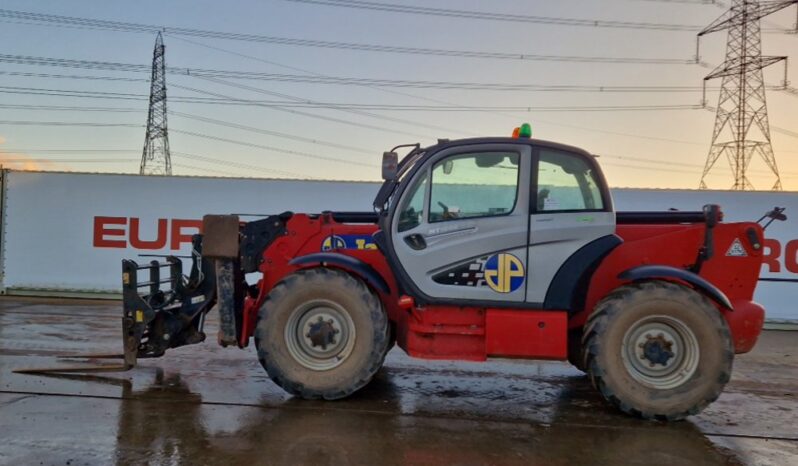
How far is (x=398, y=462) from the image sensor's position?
4105 millimetres

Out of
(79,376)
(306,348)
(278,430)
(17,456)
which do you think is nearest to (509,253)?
(306,348)

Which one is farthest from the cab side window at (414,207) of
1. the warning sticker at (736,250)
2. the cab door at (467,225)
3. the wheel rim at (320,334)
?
the warning sticker at (736,250)

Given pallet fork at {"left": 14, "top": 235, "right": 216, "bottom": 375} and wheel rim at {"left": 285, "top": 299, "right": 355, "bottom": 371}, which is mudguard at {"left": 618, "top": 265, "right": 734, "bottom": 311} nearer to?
wheel rim at {"left": 285, "top": 299, "right": 355, "bottom": 371}

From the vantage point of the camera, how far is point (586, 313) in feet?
18.2

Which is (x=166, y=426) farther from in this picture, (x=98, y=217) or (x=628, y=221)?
(x=98, y=217)

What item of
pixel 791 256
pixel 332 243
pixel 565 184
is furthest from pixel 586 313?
pixel 791 256

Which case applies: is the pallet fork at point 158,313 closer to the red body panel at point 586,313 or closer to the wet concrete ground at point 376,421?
the wet concrete ground at point 376,421

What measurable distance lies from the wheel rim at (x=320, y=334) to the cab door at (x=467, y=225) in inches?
27.9

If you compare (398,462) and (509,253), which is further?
(509,253)

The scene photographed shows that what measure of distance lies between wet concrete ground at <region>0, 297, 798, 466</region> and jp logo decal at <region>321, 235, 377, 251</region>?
140 cm

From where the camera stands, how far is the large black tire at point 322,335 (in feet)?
17.5

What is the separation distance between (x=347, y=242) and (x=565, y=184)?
6.88 feet

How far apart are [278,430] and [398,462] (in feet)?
3.56

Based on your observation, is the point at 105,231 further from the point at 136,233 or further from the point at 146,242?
the point at 146,242
